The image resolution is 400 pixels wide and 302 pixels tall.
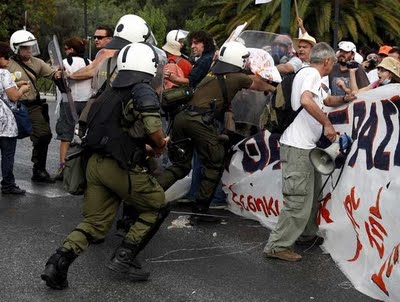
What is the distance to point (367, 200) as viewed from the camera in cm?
552

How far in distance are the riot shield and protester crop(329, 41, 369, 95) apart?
2982 millimetres

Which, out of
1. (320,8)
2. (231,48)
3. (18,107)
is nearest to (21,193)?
(18,107)

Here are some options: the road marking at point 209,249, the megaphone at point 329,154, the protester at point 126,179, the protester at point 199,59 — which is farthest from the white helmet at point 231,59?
the protester at point 126,179

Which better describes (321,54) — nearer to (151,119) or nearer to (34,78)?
(151,119)

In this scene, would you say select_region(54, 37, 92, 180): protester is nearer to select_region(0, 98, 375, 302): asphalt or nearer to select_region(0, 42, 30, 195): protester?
select_region(0, 42, 30, 195): protester

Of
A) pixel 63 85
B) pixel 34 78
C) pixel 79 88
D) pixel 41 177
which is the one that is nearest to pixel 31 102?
pixel 34 78

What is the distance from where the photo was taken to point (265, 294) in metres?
5.22

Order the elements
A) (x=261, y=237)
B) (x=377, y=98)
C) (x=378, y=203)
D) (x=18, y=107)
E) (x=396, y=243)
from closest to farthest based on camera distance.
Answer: (x=396, y=243) → (x=378, y=203) → (x=377, y=98) → (x=261, y=237) → (x=18, y=107)

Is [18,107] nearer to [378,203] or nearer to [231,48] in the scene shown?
[231,48]

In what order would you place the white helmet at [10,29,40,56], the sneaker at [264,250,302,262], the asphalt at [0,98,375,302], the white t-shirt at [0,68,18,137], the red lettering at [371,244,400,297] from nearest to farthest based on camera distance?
1. the red lettering at [371,244,400,297]
2. the asphalt at [0,98,375,302]
3. the sneaker at [264,250,302,262]
4. the white t-shirt at [0,68,18,137]
5. the white helmet at [10,29,40,56]

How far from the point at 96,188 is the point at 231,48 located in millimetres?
2319

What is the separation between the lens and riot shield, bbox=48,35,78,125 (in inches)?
335

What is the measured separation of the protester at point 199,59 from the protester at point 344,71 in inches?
56.4

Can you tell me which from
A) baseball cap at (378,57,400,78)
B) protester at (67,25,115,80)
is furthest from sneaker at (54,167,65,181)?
baseball cap at (378,57,400,78)
